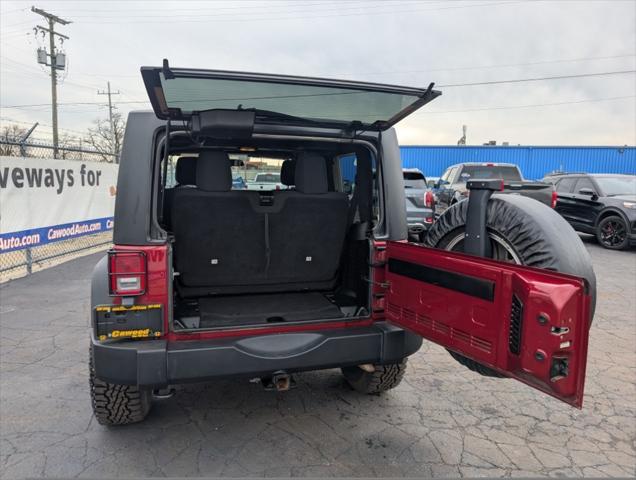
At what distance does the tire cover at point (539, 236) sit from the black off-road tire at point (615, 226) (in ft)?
31.6

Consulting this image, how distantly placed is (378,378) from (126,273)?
190cm

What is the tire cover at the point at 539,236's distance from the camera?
204 centimetres

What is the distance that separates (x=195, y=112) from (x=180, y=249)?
0.99 metres

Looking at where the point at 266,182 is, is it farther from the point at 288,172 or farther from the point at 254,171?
the point at 288,172

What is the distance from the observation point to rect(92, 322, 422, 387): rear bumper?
232 cm

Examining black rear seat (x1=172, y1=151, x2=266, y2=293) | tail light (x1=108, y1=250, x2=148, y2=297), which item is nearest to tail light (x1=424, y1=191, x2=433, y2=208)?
black rear seat (x1=172, y1=151, x2=266, y2=293)

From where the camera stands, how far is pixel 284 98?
2379 millimetres

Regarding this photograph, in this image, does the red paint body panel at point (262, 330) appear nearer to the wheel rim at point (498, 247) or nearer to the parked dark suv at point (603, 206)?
the wheel rim at point (498, 247)

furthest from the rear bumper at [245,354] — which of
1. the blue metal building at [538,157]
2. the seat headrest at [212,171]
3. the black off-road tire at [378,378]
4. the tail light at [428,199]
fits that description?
the blue metal building at [538,157]

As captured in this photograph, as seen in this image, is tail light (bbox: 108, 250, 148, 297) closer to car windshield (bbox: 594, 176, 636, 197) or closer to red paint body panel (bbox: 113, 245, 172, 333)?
red paint body panel (bbox: 113, 245, 172, 333)

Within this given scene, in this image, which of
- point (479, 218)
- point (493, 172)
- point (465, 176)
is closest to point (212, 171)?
point (479, 218)

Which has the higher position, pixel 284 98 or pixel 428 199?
pixel 284 98

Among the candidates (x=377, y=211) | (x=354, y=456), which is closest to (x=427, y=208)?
(x=377, y=211)

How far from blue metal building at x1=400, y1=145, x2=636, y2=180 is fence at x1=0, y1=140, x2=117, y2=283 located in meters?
18.6
